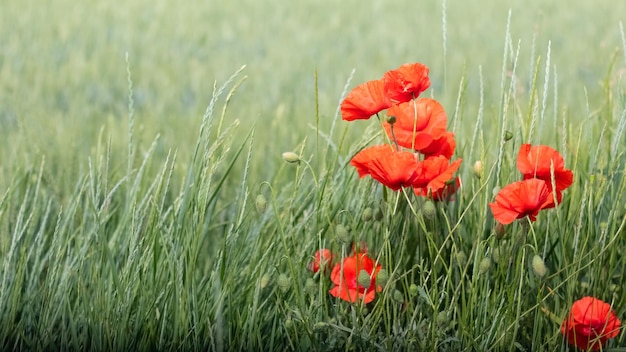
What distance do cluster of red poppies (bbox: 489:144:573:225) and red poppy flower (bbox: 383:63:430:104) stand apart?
7.5 inches

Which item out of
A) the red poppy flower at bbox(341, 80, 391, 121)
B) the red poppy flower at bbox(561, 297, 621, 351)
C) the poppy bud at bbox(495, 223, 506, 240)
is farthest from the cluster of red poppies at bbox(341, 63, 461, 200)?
the red poppy flower at bbox(561, 297, 621, 351)

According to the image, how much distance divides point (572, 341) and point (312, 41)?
3947 mm

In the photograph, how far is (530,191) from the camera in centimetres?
125

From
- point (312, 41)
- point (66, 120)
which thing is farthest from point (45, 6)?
point (66, 120)

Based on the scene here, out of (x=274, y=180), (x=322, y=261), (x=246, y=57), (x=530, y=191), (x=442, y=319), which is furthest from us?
(x=246, y=57)

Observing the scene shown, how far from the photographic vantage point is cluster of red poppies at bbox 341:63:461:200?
1.31 meters

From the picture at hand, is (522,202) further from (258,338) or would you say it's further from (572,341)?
(258,338)

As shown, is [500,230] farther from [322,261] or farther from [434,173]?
[322,261]

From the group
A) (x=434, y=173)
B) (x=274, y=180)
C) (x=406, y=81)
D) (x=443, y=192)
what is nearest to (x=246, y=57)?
(x=274, y=180)

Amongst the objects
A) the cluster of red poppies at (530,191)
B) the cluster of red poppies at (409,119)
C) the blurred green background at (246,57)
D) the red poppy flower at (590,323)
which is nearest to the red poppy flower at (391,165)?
the cluster of red poppies at (409,119)

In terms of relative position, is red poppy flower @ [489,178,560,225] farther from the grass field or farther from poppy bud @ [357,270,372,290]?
poppy bud @ [357,270,372,290]

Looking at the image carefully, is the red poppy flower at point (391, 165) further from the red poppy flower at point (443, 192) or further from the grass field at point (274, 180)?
the red poppy flower at point (443, 192)

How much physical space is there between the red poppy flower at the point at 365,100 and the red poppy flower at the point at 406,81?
33 mm

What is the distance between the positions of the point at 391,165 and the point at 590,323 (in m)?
0.40
